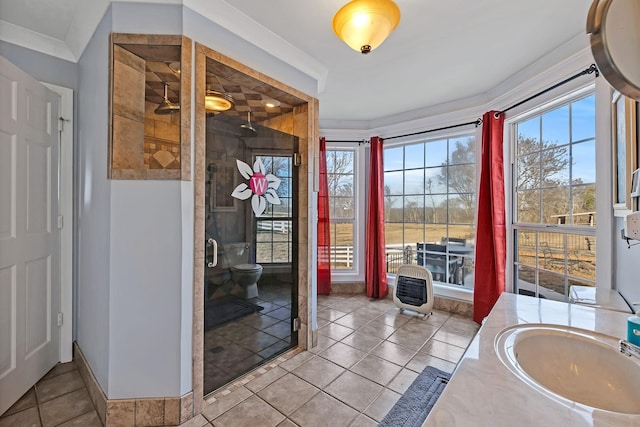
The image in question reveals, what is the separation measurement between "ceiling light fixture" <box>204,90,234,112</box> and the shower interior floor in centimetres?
143

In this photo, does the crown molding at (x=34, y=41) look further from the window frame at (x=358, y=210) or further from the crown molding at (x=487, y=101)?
the window frame at (x=358, y=210)

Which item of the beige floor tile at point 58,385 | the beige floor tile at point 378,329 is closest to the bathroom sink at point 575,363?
the beige floor tile at point 378,329

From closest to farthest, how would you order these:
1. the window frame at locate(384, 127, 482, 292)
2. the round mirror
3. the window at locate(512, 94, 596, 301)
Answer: the round mirror < the window at locate(512, 94, 596, 301) < the window frame at locate(384, 127, 482, 292)

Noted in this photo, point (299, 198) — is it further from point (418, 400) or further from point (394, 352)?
point (418, 400)

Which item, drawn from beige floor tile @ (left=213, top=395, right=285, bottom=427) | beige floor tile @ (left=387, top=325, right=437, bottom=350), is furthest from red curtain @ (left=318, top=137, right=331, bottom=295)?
beige floor tile @ (left=213, top=395, right=285, bottom=427)

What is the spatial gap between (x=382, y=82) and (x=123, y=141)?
2.27 m

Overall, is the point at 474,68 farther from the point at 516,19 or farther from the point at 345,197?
the point at 345,197

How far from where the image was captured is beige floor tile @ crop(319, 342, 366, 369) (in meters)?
2.22

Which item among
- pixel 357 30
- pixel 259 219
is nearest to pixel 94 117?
pixel 259 219

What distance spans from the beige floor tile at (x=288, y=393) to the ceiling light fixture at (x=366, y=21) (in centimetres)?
220

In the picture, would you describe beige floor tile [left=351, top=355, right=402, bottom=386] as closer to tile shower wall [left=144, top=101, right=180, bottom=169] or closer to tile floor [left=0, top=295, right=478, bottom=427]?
tile floor [left=0, top=295, right=478, bottom=427]

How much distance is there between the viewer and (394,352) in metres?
2.37

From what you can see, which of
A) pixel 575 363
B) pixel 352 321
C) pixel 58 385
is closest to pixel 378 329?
pixel 352 321

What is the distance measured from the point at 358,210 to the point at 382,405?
8.56ft
